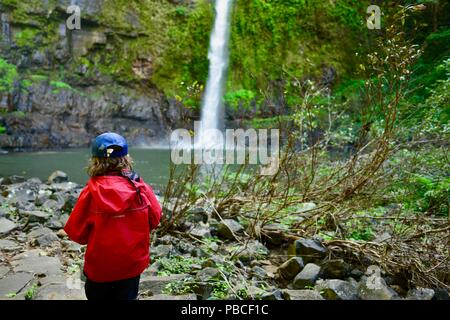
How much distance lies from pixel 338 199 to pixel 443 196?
131cm

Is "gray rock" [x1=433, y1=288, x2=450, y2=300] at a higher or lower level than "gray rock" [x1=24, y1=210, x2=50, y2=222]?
lower

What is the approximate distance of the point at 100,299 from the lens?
218 cm

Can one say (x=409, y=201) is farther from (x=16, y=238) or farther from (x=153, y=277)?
(x=16, y=238)

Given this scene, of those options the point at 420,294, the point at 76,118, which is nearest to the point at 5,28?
the point at 76,118

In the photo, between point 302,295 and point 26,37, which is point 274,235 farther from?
point 26,37

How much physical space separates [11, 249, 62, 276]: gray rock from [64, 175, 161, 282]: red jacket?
125 cm

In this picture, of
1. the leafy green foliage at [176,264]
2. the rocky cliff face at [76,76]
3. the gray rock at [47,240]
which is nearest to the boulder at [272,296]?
the leafy green foliage at [176,264]

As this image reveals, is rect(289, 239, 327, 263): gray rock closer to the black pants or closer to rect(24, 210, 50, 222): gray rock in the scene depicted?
the black pants

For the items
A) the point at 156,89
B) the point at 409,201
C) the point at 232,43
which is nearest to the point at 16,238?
the point at 409,201

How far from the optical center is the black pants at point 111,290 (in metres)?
2.17

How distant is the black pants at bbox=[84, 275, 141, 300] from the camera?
2.17 metres

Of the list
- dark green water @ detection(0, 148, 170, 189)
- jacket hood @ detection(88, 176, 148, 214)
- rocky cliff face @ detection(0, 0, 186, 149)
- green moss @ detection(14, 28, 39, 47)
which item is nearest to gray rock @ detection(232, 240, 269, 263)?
jacket hood @ detection(88, 176, 148, 214)

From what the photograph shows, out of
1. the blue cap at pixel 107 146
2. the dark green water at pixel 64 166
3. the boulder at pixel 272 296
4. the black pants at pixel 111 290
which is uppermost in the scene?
the blue cap at pixel 107 146

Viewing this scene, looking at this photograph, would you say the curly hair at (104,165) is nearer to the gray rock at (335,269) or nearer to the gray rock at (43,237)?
the gray rock at (335,269)
